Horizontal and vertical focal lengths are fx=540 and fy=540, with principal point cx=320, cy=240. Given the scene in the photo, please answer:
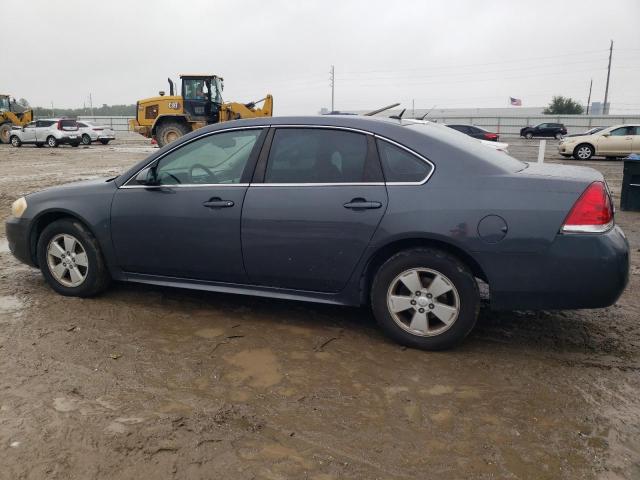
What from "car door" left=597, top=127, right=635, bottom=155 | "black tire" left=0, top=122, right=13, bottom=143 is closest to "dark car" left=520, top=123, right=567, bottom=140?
"car door" left=597, top=127, right=635, bottom=155

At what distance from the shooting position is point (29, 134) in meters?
28.2

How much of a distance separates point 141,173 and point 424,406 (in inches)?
110

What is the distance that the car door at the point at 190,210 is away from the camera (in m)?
3.94

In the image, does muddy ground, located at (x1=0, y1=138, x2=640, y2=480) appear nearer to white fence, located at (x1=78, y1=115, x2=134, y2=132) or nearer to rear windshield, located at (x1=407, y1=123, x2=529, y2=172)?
rear windshield, located at (x1=407, y1=123, x2=529, y2=172)

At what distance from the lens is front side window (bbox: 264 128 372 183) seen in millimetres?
3680

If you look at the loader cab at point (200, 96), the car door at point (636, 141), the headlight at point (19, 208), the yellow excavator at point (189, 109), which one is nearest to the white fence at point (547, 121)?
the car door at point (636, 141)

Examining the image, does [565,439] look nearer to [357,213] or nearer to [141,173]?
[357,213]

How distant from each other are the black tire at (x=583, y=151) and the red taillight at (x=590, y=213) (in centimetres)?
1986

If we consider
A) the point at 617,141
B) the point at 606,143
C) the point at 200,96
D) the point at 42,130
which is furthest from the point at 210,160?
the point at 42,130

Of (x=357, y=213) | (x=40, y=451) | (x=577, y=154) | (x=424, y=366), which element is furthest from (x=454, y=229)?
(x=577, y=154)

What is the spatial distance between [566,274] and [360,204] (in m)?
1.33

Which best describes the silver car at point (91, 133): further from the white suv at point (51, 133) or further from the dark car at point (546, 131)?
the dark car at point (546, 131)

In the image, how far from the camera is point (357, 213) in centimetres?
357

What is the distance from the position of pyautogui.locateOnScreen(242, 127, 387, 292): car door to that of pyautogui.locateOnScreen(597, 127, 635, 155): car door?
20.4 meters
